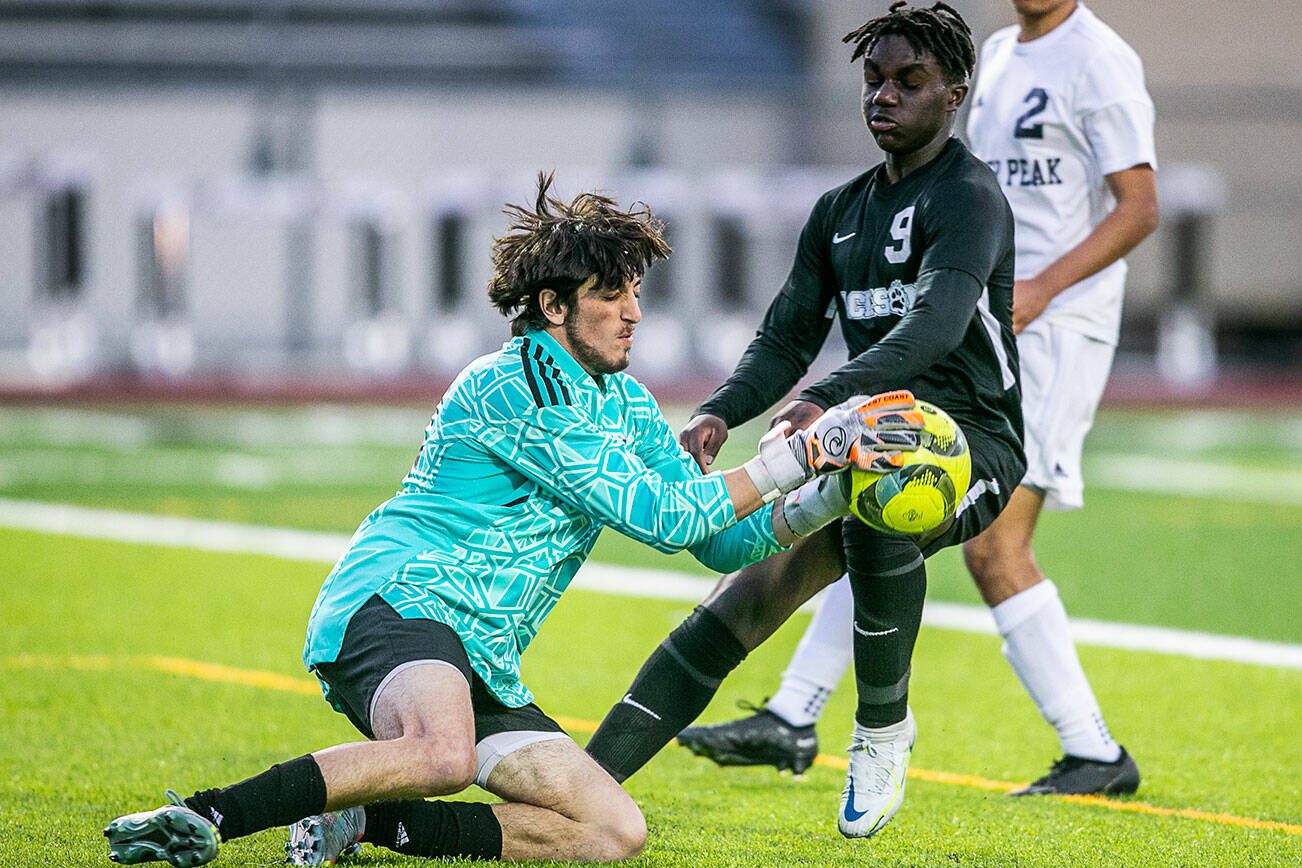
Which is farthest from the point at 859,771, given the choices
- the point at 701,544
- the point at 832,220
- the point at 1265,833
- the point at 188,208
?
the point at 188,208

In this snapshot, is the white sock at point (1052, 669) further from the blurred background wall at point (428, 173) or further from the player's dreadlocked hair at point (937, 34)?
the blurred background wall at point (428, 173)

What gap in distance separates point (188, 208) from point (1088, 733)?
18.9 m

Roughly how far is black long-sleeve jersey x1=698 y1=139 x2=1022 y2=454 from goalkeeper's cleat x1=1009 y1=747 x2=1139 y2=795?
0.95m

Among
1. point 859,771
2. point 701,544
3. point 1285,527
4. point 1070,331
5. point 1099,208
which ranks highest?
point 1099,208

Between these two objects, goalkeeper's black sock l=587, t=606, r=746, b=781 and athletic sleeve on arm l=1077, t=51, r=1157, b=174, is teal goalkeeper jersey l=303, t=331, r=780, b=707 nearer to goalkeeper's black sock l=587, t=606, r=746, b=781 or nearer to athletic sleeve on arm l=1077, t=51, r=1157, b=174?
goalkeeper's black sock l=587, t=606, r=746, b=781

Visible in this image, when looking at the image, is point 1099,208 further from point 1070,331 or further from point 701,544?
point 701,544

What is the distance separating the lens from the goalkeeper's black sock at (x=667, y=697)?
4266 mm

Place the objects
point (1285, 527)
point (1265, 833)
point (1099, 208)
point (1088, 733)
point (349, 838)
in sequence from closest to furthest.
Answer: point (349, 838) → point (1265, 833) → point (1088, 733) → point (1099, 208) → point (1285, 527)

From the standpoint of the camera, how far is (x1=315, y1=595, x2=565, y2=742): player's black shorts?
3.78m

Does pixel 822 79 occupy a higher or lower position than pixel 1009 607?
higher

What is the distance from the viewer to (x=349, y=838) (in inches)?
154

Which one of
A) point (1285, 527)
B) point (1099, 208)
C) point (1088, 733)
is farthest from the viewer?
point (1285, 527)

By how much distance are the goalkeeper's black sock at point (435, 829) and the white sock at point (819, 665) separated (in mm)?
1225

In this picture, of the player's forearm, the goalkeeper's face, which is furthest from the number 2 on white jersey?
the player's forearm
